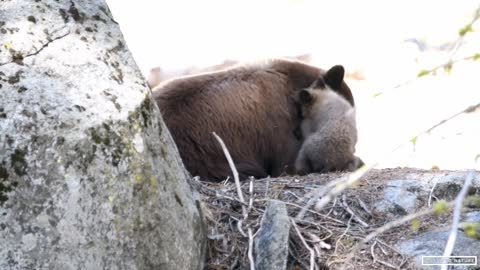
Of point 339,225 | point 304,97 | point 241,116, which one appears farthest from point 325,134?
point 339,225

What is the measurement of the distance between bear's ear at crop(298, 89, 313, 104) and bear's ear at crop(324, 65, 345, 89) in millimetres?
279

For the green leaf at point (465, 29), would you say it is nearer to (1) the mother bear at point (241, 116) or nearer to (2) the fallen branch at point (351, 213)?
(2) the fallen branch at point (351, 213)

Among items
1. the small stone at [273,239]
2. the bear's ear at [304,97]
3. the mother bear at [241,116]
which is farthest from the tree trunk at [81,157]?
the bear's ear at [304,97]

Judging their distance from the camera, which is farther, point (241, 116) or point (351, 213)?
point (241, 116)

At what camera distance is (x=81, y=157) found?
331cm

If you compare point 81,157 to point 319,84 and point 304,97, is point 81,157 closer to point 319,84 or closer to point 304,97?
point 304,97

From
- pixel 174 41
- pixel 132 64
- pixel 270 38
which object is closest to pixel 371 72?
pixel 270 38

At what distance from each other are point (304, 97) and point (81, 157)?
3.68 m

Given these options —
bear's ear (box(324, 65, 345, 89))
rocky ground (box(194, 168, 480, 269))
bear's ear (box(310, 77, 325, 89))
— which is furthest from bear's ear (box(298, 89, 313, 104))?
rocky ground (box(194, 168, 480, 269))

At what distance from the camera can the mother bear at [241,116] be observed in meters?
6.26

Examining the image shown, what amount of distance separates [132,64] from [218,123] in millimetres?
2656

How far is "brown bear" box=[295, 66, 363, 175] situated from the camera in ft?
21.6

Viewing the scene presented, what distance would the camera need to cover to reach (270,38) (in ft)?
44.6

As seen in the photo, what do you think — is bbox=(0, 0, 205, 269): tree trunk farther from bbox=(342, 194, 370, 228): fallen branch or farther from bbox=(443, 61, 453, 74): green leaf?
bbox=(443, 61, 453, 74): green leaf
